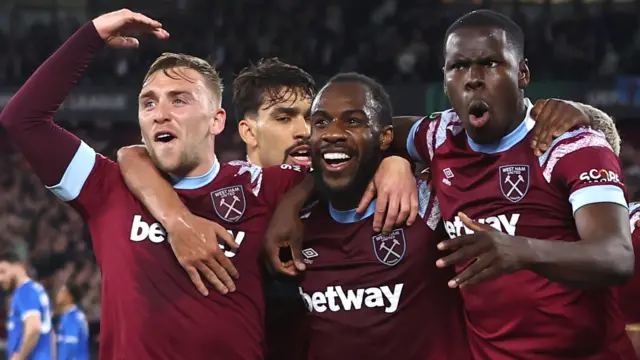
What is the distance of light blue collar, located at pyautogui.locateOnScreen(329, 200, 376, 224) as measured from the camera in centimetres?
331

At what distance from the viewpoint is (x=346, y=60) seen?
42.9ft

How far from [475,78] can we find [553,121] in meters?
0.29

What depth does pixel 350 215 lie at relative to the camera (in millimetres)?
3330

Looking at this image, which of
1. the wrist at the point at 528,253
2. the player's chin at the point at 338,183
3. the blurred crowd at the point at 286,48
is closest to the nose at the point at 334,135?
the player's chin at the point at 338,183

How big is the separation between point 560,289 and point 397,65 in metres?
10.3

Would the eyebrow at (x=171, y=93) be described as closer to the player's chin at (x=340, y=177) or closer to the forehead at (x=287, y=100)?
the player's chin at (x=340, y=177)

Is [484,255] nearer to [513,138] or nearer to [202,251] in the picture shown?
[513,138]

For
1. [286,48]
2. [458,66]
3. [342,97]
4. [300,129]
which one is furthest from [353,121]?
[286,48]

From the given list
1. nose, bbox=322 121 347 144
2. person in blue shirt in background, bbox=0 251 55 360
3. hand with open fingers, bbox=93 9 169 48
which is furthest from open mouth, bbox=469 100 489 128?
person in blue shirt in background, bbox=0 251 55 360

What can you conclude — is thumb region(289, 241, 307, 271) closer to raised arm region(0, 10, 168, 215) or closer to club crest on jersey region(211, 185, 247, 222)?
club crest on jersey region(211, 185, 247, 222)

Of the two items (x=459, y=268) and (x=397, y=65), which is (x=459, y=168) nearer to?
(x=459, y=268)

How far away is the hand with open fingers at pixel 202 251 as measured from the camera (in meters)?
3.13

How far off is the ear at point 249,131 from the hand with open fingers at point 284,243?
107cm

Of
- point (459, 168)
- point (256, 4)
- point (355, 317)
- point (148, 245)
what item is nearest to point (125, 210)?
point (148, 245)
